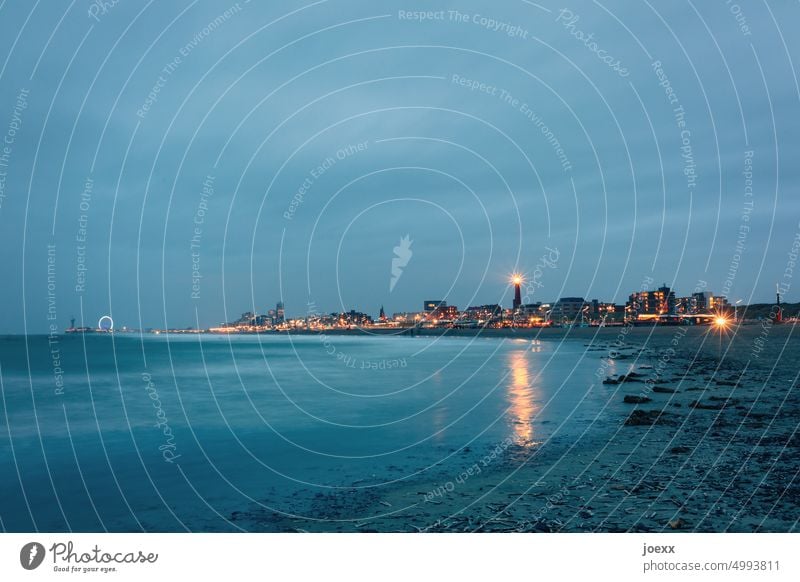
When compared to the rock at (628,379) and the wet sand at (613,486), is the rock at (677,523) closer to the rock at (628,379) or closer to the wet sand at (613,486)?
the wet sand at (613,486)

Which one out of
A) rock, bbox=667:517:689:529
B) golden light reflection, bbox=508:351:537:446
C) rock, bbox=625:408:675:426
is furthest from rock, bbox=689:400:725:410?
rock, bbox=667:517:689:529

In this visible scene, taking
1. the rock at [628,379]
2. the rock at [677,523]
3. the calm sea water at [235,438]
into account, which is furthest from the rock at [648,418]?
the rock at [628,379]

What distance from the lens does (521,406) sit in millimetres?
24172

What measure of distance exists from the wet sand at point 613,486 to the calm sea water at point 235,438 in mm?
1233

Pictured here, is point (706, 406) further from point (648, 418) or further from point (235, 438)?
point (235, 438)

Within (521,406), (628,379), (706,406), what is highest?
(706,406)

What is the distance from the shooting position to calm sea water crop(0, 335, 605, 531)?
12.2 m

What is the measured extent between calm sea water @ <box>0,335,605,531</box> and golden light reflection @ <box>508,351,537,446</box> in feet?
0.29

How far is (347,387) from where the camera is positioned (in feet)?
131

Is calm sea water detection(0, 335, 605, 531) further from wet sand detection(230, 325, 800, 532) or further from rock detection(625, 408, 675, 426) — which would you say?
rock detection(625, 408, 675, 426)

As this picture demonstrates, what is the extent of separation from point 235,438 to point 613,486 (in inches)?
595

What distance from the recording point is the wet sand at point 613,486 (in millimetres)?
8820

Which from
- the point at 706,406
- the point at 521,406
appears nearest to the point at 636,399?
the point at 706,406

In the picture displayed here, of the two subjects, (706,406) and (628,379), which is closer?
(706,406)
